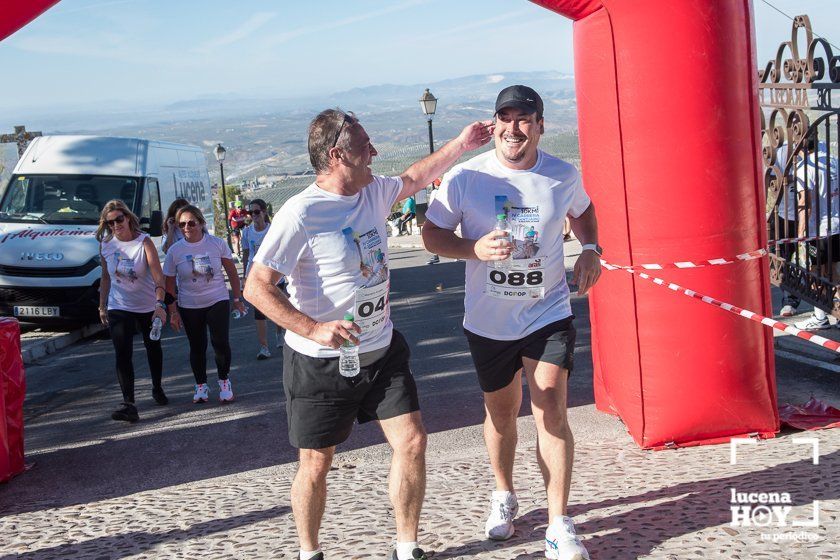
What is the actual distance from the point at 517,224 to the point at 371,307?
0.79 m

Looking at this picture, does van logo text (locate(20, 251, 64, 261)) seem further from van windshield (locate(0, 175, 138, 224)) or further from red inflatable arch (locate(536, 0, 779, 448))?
red inflatable arch (locate(536, 0, 779, 448))

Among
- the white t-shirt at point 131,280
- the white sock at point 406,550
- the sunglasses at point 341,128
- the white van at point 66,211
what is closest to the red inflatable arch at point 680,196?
the sunglasses at point 341,128

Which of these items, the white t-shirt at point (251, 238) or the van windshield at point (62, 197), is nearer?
the white t-shirt at point (251, 238)

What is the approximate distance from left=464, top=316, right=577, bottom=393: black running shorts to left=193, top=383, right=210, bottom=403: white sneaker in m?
4.28

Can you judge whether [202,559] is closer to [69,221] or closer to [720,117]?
[720,117]

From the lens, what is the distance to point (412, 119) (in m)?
195

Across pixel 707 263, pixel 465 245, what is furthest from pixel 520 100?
pixel 707 263

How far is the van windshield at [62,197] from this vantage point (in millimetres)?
14188

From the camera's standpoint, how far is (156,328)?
293 inches

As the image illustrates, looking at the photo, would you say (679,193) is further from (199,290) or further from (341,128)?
(199,290)

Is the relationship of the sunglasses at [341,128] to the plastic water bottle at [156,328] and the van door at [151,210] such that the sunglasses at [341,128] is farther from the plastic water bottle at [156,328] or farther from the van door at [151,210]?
the van door at [151,210]

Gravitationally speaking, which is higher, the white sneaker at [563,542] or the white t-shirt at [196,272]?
the white t-shirt at [196,272]

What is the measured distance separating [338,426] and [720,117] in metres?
2.71

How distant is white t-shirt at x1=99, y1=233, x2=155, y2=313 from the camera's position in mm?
7566
